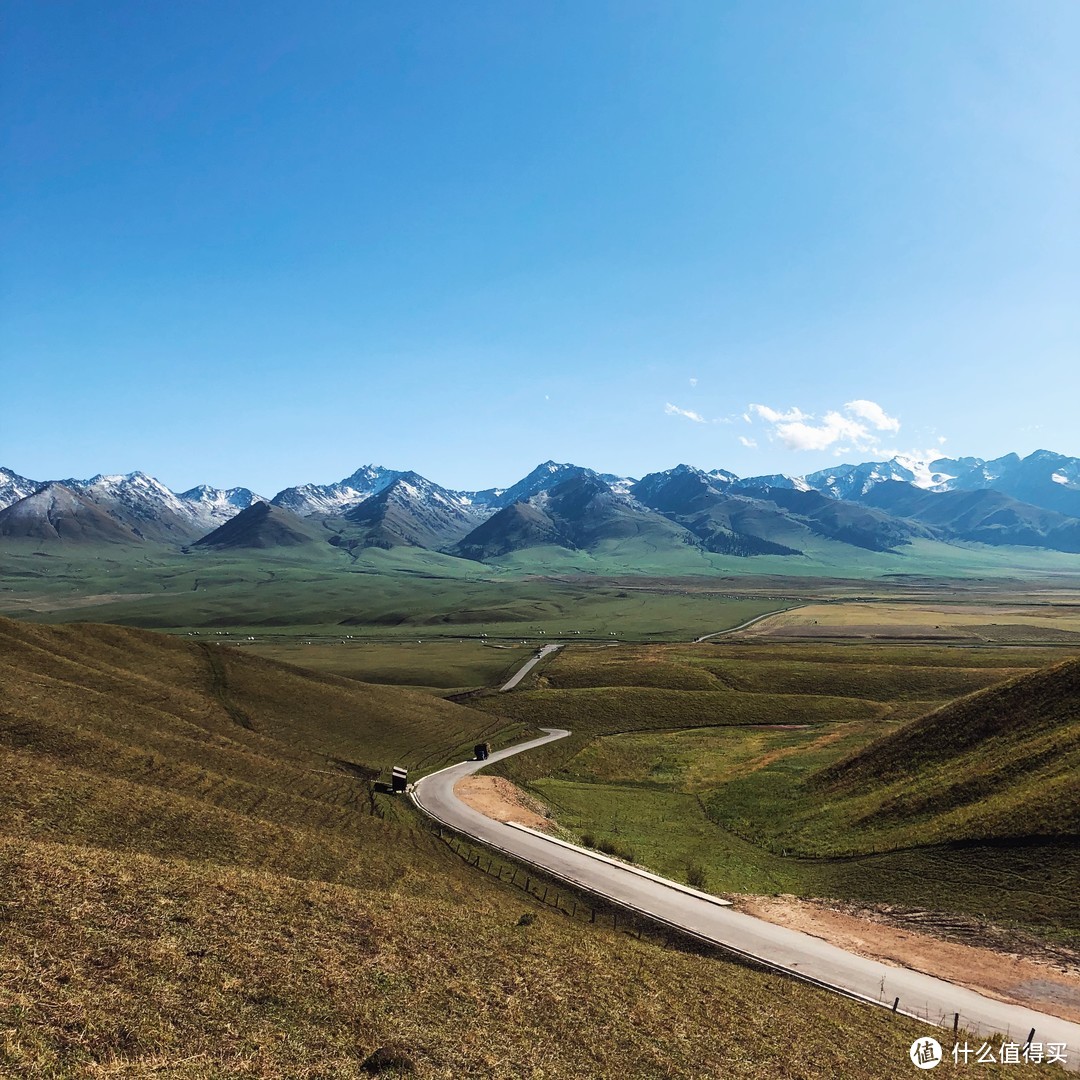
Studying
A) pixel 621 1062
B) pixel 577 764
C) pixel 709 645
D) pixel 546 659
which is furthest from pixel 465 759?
pixel 709 645

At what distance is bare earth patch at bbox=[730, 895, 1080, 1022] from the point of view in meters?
30.7

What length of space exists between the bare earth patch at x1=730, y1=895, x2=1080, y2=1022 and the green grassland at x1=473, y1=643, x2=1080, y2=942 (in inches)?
83.5

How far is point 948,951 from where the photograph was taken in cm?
3497

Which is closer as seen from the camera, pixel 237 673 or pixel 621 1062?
pixel 621 1062

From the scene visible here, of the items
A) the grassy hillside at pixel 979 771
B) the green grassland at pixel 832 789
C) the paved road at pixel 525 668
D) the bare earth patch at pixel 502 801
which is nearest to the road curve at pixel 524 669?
the paved road at pixel 525 668

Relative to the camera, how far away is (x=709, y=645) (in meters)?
195

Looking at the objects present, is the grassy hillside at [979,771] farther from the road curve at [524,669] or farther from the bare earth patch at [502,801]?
the road curve at [524,669]

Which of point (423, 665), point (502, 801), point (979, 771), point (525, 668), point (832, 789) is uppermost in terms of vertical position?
point (979, 771)

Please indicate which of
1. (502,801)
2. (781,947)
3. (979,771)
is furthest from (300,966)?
(979,771)

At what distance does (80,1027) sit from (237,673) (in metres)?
81.8

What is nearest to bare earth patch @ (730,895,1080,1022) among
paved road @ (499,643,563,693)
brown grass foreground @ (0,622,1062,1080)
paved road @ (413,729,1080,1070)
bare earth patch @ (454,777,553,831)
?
paved road @ (413,729,1080,1070)

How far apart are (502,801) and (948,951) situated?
38.6 m

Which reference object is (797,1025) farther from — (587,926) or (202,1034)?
(202,1034)

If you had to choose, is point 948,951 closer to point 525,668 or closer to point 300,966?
point 300,966
